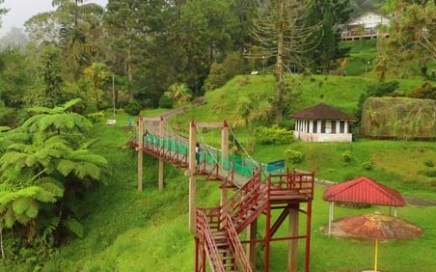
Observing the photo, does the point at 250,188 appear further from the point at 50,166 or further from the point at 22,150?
the point at 22,150

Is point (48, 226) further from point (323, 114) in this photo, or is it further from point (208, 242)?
point (323, 114)

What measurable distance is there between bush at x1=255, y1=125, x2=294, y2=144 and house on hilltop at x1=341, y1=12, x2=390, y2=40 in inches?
1988

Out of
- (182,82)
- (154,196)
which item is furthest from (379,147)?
(182,82)

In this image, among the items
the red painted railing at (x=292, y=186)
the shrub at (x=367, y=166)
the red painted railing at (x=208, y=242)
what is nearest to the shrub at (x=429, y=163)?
the shrub at (x=367, y=166)

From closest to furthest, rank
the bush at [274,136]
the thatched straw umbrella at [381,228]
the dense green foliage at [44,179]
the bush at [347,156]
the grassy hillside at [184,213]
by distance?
1. the thatched straw umbrella at [381,228]
2. the grassy hillside at [184,213]
3. the dense green foliage at [44,179]
4. the bush at [347,156]
5. the bush at [274,136]

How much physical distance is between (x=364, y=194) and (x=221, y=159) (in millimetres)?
Answer: 6681

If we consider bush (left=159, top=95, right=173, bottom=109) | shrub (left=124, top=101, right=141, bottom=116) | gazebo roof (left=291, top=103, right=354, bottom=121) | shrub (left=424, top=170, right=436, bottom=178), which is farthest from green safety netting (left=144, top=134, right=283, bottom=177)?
bush (left=159, top=95, right=173, bottom=109)

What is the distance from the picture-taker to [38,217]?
87.8 ft

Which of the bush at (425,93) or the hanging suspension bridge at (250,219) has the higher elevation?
the bush at (425,93)

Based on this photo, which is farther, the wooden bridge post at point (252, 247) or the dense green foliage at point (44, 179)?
the dense green foliage at point (44, 179)

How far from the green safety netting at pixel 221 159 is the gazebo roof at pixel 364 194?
240cm

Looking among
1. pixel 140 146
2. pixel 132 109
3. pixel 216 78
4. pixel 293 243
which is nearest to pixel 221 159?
pixel 293 243

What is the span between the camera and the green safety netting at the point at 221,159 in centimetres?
1960

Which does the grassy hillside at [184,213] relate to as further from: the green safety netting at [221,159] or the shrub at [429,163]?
the green safety netting at [221,159]
